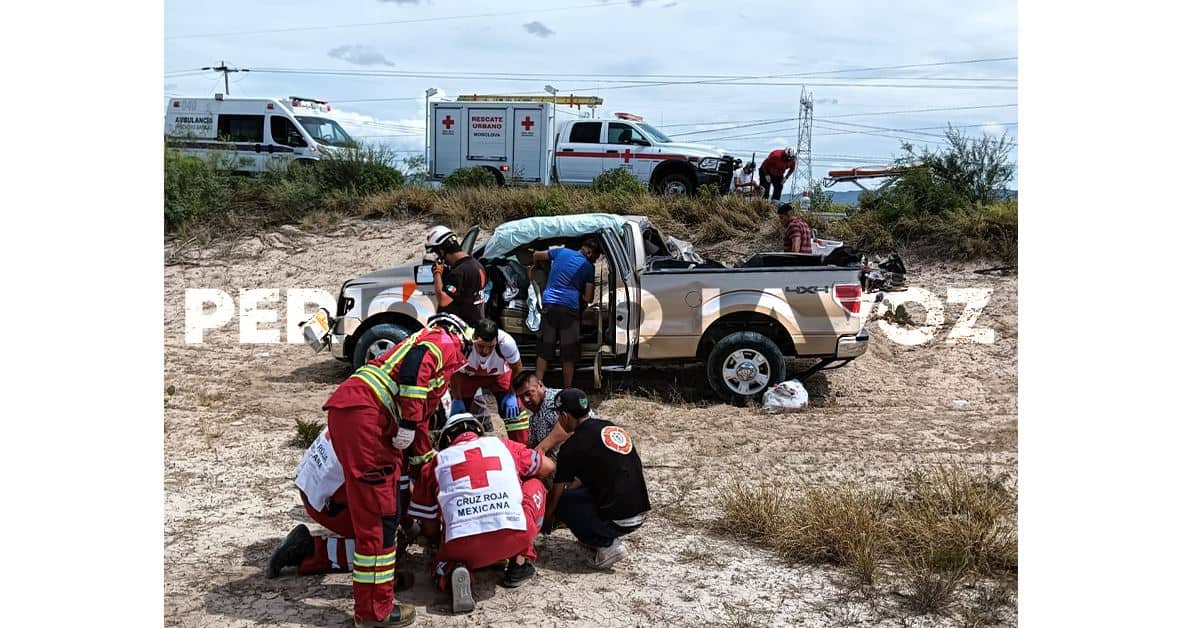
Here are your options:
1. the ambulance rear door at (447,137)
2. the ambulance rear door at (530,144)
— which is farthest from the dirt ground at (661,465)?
the ambulance rear door at (447,137)

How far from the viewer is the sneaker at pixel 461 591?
476 centimetres

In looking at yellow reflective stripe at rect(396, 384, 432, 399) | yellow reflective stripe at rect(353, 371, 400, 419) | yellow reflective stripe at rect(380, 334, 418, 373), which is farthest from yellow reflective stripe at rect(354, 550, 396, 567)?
yellow reflective stripe at rect(380, 334, 418, 373)

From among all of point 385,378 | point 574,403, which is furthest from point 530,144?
point 385,378

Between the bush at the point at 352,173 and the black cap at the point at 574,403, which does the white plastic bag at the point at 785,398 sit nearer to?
the black cap at the point at 574,403

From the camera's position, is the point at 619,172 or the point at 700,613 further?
the point at 619,172

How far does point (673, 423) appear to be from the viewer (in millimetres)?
8516

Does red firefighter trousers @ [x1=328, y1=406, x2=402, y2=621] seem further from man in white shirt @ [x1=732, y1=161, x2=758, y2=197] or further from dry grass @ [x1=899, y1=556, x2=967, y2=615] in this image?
man in white shirt @ [x1=732, y1=161, x2=758, y2=197]

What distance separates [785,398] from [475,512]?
15.7 ft

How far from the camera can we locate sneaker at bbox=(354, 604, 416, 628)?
14.9ft

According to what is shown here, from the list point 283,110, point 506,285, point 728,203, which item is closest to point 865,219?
point 728,203

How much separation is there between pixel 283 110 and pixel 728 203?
10252 mm

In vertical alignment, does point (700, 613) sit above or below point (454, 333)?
below

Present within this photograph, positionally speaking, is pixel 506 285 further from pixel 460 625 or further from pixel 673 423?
pixel 460 625

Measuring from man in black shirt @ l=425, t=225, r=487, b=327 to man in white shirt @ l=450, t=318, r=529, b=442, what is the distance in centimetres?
176
